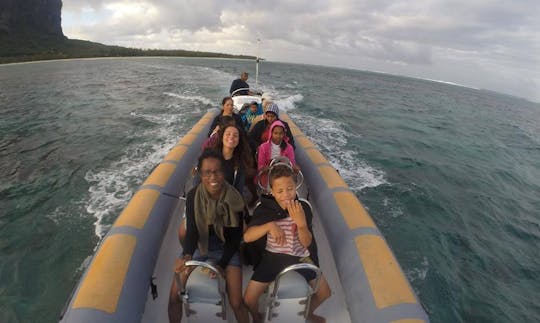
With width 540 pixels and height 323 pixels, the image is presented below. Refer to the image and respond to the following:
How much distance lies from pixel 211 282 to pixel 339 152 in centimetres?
679

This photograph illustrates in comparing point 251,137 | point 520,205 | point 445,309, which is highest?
point 251,137

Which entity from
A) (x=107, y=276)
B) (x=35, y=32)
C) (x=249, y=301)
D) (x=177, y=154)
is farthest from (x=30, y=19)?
(x=249, y=301)

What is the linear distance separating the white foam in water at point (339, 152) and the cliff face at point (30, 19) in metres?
70.8

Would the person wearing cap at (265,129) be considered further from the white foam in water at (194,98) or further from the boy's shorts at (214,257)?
the white foam in water at (194,98)

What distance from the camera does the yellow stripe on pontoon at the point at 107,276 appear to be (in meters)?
1.75

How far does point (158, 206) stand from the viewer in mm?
2844

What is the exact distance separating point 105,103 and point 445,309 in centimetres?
1461

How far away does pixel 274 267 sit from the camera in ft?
6.42

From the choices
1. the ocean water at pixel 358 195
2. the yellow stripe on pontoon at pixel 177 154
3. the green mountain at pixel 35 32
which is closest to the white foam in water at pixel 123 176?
the ocean water at pixel 358 195

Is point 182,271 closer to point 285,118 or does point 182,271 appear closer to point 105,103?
point 285,118

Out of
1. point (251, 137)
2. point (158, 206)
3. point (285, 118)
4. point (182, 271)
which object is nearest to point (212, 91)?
point (285, 118)

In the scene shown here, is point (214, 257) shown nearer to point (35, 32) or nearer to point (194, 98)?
point (194, 98)

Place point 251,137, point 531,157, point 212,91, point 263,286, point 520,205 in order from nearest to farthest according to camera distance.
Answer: point 263,286
point 251,137
point 520,205
point 531,157
point 212,91

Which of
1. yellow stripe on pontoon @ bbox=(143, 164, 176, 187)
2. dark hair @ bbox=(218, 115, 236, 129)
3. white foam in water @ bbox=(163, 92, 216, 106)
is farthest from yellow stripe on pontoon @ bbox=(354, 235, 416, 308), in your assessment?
white foam in water @ bbox=(163, 92, 216, 106)
